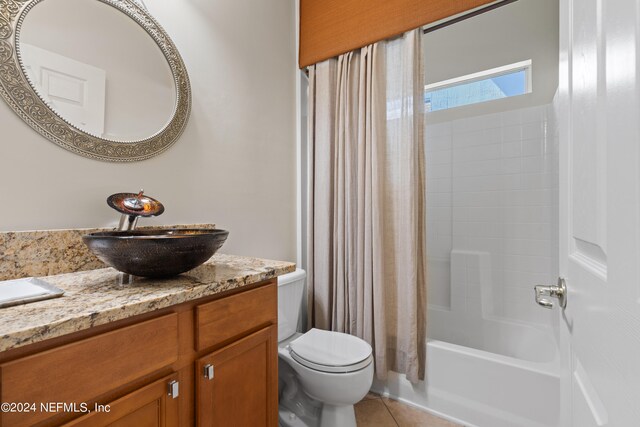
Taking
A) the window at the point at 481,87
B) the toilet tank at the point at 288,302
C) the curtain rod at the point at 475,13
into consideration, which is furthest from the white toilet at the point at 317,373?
the window at the point at 481,87

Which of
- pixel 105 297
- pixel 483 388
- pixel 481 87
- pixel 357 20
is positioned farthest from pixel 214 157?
pixel 481 87

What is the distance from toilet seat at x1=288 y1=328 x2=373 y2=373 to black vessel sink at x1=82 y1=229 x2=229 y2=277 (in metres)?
0.78

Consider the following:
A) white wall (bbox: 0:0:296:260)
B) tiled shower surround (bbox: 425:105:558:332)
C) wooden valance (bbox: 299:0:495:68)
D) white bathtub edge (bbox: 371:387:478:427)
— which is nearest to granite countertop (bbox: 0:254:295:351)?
white wall (bbox: 0:0:296:260)

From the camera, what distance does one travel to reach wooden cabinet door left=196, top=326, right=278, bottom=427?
79 centimetres

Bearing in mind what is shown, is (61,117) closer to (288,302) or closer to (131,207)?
(131,207)

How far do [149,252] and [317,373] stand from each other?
90 cm

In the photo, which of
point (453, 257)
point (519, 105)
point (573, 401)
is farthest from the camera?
point (453, 257)

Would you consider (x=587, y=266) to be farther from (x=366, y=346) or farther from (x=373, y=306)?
(x=373, y=306)

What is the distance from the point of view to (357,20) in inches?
69.0

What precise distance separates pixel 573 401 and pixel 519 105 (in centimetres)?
217

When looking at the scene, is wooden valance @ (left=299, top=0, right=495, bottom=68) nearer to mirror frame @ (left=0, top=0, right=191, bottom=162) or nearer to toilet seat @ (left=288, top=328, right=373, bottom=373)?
mirror frame @ (left=0, top=0, right=191, bottom=162)

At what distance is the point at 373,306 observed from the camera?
1.68 m

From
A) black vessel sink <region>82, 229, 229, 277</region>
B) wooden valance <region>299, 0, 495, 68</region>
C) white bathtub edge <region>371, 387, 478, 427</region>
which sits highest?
wooden valance <region>299, 0, 495, 68</region>

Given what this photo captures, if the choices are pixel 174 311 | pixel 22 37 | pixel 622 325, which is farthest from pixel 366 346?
pixel 22 37
